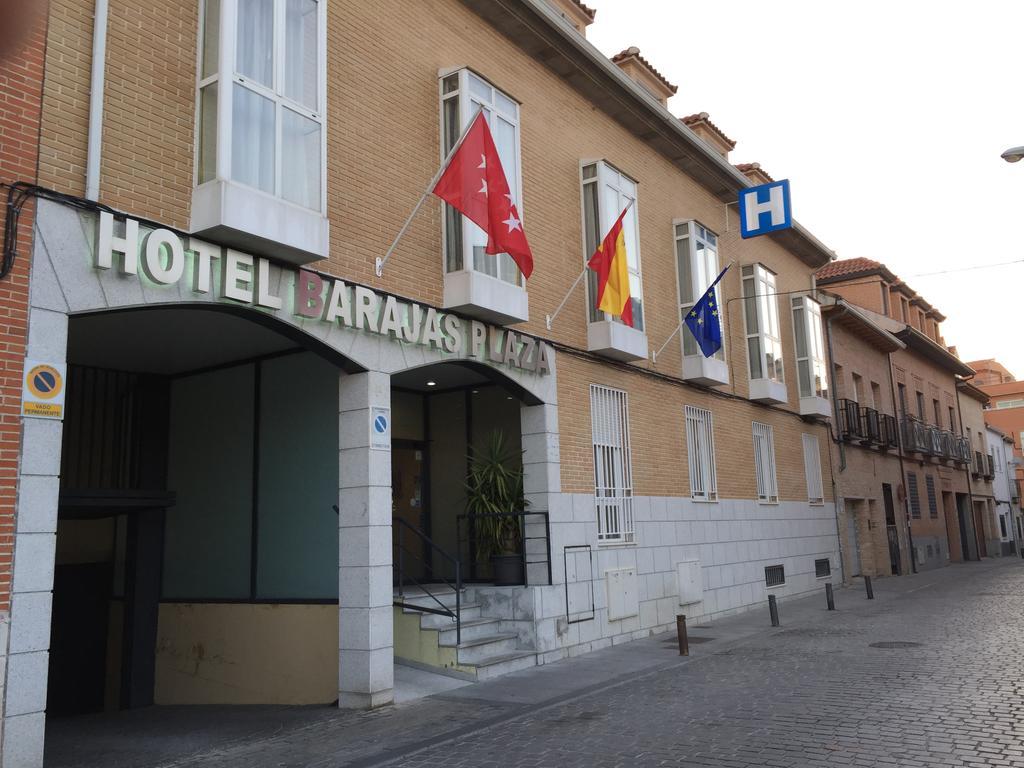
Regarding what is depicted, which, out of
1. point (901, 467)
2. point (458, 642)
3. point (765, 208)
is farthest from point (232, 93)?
point (901, 467)

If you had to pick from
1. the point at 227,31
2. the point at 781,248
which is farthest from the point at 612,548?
Result: the point at 781,248

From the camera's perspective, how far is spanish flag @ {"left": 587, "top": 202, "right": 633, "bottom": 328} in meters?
12.3

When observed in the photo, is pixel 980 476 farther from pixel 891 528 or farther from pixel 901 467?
pixel 891 528

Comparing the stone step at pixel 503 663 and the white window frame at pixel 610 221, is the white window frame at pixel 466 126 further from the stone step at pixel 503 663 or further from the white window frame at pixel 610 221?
the stone step at pixel 503 663

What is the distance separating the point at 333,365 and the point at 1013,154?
30.6ft

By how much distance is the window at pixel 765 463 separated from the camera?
18766 millimetres

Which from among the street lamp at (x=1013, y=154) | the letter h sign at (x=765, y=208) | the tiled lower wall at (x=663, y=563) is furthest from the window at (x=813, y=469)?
the street lamp at (x=1013, y=154)

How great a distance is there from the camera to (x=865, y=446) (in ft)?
84.7

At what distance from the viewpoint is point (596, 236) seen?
44.9 ft

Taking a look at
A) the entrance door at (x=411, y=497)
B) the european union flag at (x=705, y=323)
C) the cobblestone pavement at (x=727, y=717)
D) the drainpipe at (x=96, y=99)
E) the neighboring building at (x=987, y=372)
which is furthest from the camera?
the neighboring building at (x=987, y=372)

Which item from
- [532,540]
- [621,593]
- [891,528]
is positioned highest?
[532,540]

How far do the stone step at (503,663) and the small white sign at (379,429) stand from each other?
2802 millimetres

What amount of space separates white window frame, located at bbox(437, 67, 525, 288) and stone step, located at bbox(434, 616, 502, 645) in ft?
14.2

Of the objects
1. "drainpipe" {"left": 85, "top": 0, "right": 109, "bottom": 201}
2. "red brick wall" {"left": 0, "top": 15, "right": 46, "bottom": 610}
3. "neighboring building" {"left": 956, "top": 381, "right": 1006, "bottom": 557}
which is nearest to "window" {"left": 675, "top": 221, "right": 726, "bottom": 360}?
"drainpipe" {"left": 85, "top": 0, "right": 109, "bottom": 201}
